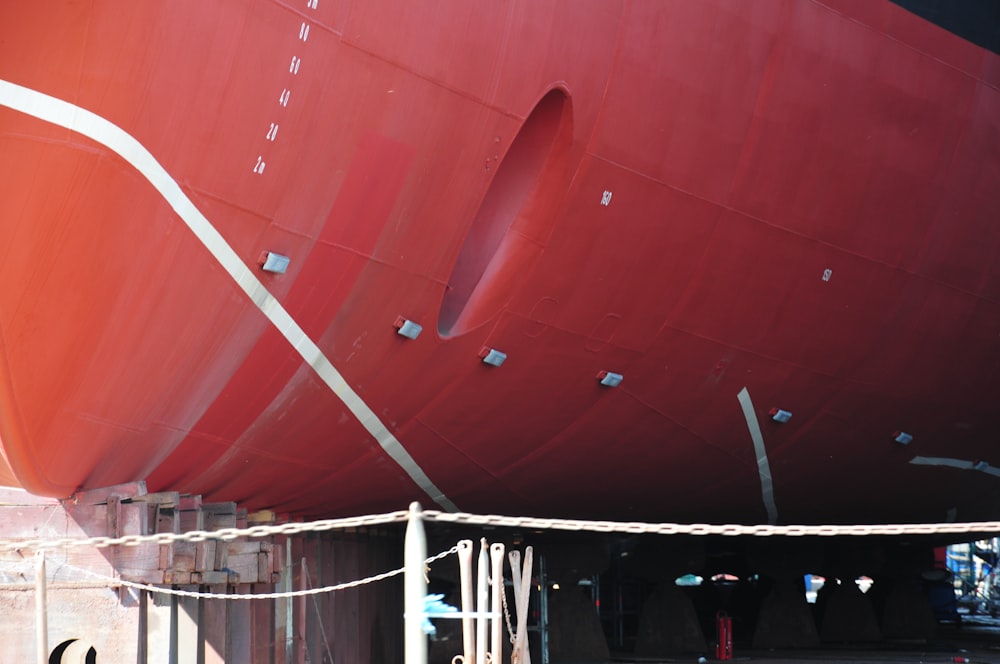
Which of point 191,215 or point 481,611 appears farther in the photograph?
point 481,611

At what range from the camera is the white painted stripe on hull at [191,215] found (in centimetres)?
676

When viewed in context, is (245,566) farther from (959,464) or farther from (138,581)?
(959,464)

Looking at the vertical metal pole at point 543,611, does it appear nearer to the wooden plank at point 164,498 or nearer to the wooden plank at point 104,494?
the wooden plank at point 164,498

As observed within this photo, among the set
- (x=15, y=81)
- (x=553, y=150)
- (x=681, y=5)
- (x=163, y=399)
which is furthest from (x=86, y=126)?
(x=681, y=5)

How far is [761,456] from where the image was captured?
1310 cm

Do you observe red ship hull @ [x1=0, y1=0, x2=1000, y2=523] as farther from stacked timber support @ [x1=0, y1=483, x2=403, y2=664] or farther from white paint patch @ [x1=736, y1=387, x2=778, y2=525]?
stacked timber support @ [x1=0, y1=483, x2=403, y2=664]

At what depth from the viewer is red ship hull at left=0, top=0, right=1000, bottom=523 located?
7.18 meters

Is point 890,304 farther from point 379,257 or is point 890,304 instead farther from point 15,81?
point 15,81

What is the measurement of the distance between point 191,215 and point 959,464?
11268mm

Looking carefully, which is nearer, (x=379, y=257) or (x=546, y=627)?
(x=379, y=257)

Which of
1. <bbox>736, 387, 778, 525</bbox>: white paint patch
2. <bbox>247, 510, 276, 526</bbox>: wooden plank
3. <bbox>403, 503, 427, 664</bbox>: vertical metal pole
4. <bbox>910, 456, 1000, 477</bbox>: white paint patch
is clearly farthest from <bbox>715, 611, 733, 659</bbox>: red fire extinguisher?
<bbox>403, 503, 427, 664</bbox>: vertical metal pole

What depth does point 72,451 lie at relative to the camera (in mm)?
7812

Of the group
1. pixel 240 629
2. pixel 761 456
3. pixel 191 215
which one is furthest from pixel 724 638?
pixel 191 215

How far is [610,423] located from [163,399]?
445cm
